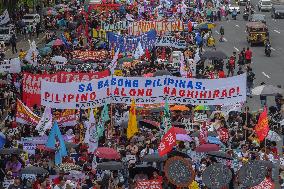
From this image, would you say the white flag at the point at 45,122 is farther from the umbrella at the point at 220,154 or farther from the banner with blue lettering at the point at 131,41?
the banner with blue lettering at the point at 131,41

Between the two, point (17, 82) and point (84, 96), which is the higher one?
point (84, 96)

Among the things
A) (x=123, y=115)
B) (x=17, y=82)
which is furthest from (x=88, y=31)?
(x=123, y=115)

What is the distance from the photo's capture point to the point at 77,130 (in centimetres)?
2886

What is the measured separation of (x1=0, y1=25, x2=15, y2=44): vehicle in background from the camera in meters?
58.9

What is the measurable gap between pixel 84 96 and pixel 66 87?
546 mm

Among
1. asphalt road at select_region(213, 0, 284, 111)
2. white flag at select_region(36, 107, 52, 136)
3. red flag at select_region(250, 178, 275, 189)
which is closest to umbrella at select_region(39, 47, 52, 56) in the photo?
asphalt road at select_region(213, 0, 284, 111)

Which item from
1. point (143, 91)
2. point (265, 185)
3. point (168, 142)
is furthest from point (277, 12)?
point (265, 185)

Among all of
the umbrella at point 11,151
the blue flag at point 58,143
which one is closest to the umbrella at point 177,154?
the blue flag at point 58,143

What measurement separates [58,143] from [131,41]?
60.4 ft

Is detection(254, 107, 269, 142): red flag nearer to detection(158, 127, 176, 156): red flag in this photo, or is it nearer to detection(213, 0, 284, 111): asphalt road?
detection(158, 127, 176, 156): red flag

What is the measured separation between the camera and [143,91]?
25.9m

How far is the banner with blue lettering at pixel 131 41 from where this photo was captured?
142 ft

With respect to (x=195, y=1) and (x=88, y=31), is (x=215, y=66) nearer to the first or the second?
(x=88, y=31)

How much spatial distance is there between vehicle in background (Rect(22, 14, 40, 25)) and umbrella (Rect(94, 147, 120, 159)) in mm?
41931
